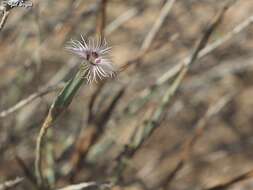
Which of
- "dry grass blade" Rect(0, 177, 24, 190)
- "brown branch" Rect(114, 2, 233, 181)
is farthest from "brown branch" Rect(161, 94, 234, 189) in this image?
"dry grass blade" Rect(0, 177, 24, 190)

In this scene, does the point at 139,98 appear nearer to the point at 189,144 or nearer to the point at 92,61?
the point at 189,144

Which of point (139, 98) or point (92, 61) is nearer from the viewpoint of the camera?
point (92, 61)

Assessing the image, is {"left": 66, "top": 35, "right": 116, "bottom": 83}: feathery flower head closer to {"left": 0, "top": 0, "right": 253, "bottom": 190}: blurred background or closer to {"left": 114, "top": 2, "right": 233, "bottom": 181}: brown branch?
{"left": 114, "top": 2, "right": 233, "bottom": 181}: brown branch

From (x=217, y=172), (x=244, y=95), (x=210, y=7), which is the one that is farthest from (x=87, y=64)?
(x=210, y=7)

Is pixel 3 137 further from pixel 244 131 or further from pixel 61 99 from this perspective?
pixel 244 131

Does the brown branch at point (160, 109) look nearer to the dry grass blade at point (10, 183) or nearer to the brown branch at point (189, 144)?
the brown branch at point (189, 144)

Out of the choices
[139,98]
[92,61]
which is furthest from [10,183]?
[139,98]

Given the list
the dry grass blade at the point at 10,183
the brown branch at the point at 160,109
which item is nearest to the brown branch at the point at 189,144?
the brown branch at the point at 160,109

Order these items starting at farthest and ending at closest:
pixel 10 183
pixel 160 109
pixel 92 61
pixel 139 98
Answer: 1. pixel 139 98
2. pixel 160 109
3. pixel 10 183
4. pixel 92 61
